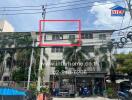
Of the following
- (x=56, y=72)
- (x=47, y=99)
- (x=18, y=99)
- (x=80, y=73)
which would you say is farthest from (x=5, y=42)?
(x=18, y=99)

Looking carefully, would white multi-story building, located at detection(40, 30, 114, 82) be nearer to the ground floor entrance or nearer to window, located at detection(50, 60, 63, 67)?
window, located at detection(50, 60, 63, 67)

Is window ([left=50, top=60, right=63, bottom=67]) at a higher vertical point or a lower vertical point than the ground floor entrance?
higher

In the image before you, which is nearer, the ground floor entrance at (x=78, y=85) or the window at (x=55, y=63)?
the ground floor entrance at (x=78, y=85)

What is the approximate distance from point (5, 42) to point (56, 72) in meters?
11.1

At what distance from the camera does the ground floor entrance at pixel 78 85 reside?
41.2 meters


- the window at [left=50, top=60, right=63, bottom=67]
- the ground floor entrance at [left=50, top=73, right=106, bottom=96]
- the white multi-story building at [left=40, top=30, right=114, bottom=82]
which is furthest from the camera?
the window at [left=50, top=60, right=63, bottom=67]

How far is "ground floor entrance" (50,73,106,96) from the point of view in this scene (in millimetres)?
41156

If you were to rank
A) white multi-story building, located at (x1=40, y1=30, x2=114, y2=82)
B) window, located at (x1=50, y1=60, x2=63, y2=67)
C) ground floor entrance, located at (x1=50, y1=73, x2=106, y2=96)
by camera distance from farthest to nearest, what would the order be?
window, located at (x1=50, y1=60, x2=63, y2=67) → white multi-story building, located at (x1=40, y1=30, x2=114, y2=82) → ground floor entrance, located at (x1=50, y1=73, x2=106, y2=96)

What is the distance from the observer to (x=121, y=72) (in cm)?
4353

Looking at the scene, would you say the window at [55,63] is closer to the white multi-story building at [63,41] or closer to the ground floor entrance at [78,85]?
the white multi-story building at [63,41]

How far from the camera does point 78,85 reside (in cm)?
4356

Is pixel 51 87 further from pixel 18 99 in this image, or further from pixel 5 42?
pixel 18 99

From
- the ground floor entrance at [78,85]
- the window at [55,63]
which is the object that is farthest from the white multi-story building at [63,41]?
the ground floor entrance at [78,85]

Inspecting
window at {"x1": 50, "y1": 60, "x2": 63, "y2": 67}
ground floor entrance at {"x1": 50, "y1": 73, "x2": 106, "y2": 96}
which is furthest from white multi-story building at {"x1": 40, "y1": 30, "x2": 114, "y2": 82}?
ground floor entrance at {"x1": 50, "y1": 73, "x2": 106, "y2": 96}
